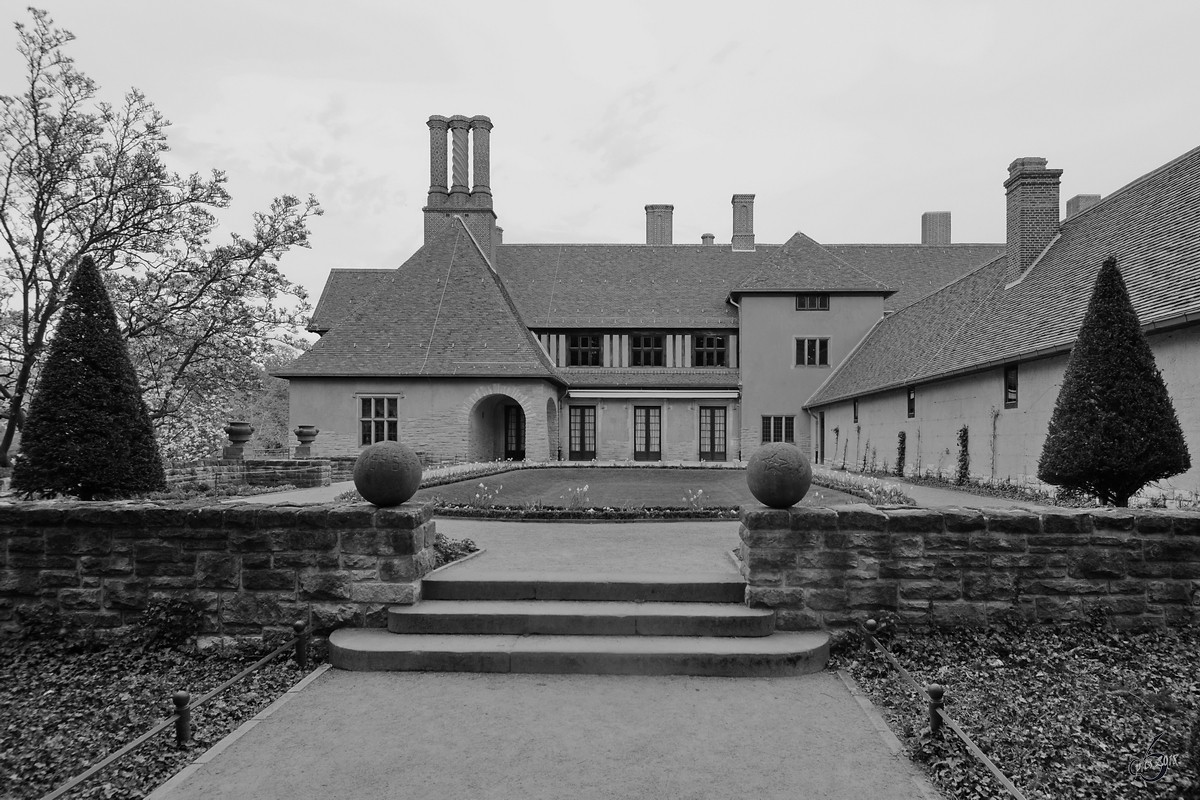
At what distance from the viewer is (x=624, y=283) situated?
110 feet

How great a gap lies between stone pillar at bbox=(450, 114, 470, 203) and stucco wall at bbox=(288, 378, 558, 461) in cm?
1127

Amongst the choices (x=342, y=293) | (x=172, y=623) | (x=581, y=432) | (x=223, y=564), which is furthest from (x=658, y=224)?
(x=172, y=623)

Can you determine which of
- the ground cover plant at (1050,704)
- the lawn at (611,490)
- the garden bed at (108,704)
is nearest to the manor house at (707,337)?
the lawn at (611,490)

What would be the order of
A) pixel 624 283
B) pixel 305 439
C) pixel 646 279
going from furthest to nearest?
pixel 646 279
pixel 624 283
pixel 305 439

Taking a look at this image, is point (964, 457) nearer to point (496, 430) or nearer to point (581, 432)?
point (581, 432)

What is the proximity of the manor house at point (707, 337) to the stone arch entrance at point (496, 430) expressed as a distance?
13 cm

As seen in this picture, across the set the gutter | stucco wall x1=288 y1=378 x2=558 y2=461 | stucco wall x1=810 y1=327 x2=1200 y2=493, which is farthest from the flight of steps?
stucco wall x1=288 y1=378 x2=558 y2=461

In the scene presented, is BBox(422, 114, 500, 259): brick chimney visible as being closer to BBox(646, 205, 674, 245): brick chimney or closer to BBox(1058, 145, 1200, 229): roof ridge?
BBox(646, 205, 674, 245): brick chimney

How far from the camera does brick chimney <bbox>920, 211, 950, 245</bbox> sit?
3925 cm

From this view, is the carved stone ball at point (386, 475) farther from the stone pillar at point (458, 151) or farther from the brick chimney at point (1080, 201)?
the brick chimney at point (1080, 201)

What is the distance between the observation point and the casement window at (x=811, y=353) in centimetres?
3048

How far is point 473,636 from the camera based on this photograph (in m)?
5.78

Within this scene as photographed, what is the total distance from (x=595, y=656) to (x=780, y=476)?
86.8 inches

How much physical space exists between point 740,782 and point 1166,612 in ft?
15.1
